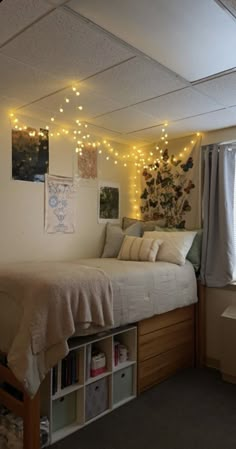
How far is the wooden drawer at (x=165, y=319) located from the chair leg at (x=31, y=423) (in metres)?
1.05

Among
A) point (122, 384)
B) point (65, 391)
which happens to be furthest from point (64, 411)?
point (122, 384)

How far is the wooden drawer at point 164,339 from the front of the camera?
2742mm

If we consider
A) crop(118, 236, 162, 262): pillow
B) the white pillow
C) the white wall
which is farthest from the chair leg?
the white pillow

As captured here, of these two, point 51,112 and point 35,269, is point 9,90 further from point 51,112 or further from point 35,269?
point 35,269

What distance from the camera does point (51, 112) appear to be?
9.64 ft

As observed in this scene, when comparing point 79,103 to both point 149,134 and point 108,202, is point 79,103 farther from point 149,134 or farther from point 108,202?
point 108,202

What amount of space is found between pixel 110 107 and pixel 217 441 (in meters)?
2.61

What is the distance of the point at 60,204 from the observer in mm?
3297

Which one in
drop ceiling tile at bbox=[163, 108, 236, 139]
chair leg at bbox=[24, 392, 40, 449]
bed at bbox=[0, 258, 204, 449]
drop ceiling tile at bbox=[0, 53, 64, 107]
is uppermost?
drop ceiling tile at bbox=[0, 53, 64, 107]

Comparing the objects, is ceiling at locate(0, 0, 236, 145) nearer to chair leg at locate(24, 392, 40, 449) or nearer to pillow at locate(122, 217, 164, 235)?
pillow at locate(122, 217, 164, 235)

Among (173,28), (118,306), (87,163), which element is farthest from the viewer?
(87,163)

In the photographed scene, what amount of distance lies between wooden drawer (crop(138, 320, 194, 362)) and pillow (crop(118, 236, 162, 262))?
677 millimetres

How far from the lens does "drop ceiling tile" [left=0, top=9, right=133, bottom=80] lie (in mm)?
1686

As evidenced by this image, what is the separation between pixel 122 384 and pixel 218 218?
1.79 meters
